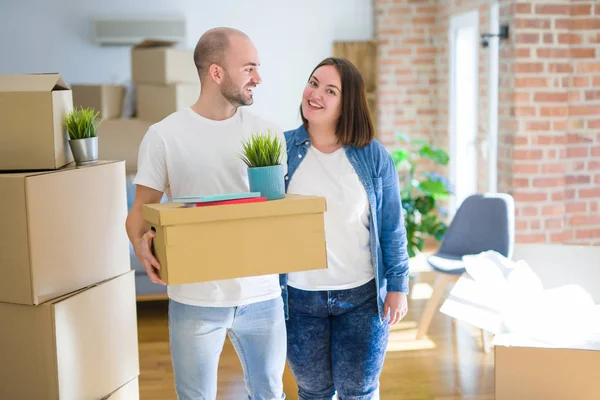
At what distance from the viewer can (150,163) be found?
199 centimetres

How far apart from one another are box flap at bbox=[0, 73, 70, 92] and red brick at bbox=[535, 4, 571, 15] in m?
3.09

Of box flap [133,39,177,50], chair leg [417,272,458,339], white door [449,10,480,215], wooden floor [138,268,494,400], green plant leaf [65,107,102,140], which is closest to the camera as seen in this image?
green plant leaf [65,107,102,140]

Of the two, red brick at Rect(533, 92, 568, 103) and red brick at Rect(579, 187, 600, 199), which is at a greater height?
red brick at Rect(533, 92, 568, 103)

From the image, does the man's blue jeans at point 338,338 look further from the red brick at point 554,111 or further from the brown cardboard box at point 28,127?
the red brick at point 554,111

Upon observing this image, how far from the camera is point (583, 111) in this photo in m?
4.53

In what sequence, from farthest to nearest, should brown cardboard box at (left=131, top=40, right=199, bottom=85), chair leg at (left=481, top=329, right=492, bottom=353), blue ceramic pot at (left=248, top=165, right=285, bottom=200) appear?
brown cardboard box at (left=131, top=40, right=199, bottom=85)
chair leg at (left=481, top=329, right=492, bottom=353)
blue ceramic pot at (left=248, top=165, right=285, bottom=200)

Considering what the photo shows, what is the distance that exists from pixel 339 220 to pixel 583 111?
2.83 metres

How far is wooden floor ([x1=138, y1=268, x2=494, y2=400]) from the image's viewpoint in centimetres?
351

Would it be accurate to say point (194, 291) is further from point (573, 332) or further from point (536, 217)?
point (536, 217)

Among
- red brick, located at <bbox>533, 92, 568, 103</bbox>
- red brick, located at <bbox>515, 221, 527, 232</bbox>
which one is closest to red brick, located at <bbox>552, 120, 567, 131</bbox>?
red brick, located at <bbox>533, 92, 568, 103</bbox>

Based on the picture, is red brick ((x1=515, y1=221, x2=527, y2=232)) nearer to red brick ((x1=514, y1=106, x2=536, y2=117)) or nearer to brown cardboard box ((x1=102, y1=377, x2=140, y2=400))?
red brick ((x1=514, y1=106, x2=536, y2=117))

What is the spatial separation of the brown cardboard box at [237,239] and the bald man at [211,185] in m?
0.18

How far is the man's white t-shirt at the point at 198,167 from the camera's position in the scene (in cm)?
199

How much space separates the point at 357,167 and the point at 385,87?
4612mm
